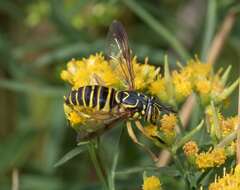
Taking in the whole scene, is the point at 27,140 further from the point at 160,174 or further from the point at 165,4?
the point at 160,174

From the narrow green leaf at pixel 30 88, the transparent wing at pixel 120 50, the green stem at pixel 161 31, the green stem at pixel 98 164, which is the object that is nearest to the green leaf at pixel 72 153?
the green stem at pixel 98 164

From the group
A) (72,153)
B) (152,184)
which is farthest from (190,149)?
(72,153)

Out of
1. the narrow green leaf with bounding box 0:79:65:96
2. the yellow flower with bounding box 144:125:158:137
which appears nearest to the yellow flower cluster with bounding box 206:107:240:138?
the yellow flower with bounding box 144:125:158:137

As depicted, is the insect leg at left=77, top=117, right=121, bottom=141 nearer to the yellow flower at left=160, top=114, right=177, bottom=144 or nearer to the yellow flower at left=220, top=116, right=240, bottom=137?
the yellow flower at left=160, top=114, right=177, bottom=144

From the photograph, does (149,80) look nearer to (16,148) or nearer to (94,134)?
(94,134)

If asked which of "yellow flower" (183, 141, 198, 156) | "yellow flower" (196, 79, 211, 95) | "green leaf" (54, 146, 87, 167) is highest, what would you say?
"yellow flower" (196, 79, 211, 95)
